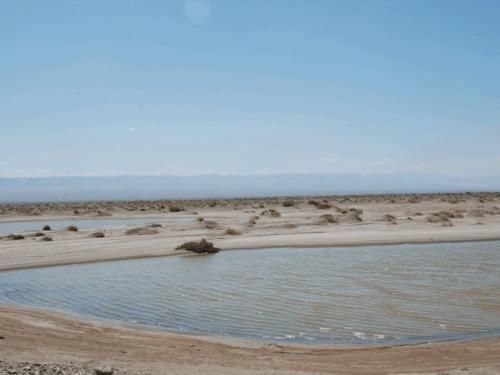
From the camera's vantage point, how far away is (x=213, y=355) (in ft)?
33.5

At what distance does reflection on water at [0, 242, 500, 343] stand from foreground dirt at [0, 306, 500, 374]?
103cm

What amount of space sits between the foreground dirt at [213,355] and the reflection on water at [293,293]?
103cm

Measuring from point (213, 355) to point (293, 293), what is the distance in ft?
20.4

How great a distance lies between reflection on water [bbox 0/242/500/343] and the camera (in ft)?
41.2

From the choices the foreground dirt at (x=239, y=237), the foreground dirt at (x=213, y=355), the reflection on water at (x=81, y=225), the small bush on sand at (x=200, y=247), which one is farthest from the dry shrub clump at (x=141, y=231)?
the foreground dirt at (x=213, y=355)

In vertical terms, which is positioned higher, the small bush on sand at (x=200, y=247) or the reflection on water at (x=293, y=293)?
the small bush on sand at (x=200, y=247)

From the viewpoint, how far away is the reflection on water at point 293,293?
12555 mm

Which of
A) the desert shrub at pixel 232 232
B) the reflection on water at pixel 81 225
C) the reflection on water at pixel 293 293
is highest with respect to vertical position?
the desert shrub at pixel 232 232

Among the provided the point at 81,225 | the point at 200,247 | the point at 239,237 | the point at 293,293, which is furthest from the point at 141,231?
the point at 293,293

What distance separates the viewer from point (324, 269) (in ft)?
67.1

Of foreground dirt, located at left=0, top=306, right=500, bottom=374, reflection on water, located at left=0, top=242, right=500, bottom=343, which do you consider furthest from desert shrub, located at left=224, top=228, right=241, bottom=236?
foreground dirt, located at left=0, top=306, right=500, bottom=374

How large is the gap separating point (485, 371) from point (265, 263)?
13.8 metres

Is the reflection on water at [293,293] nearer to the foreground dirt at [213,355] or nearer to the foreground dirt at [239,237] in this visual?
the foreground dirt at [213,355]

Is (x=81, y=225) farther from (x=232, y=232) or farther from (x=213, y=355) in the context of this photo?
(x=213, y=355)
